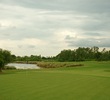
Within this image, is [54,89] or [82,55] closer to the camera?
[54,89]

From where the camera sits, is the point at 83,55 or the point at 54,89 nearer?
the point at 54,89

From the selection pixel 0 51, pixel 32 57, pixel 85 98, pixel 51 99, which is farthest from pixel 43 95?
pixel 32 57

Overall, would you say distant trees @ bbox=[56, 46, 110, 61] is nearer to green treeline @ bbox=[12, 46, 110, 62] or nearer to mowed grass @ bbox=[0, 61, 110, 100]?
green treeline @ bbox=[12, 46, 110, 62]

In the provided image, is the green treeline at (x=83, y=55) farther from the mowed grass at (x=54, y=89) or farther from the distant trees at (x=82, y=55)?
the mowed grass at (x=54, y=89)

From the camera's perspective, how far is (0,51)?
5562 cm

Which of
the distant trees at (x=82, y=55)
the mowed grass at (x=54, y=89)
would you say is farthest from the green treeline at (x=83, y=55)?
the mowed grass at (x=54, y=89)

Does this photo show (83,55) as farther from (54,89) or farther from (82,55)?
(54,89)

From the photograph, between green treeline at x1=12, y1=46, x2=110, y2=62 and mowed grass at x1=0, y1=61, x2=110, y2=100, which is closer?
mowed grass at x1=0, y1=61, x2=110, y2=100

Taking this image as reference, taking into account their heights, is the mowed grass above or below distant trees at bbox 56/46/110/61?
below

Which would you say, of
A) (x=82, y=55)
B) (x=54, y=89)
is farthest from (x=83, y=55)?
(x=54, y=89)

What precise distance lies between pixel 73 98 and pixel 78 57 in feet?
435

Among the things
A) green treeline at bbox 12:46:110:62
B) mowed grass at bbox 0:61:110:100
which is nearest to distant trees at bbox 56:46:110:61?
green treeline at bbox 12:46:110:62

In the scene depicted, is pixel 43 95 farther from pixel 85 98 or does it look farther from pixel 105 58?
pixel 105 58

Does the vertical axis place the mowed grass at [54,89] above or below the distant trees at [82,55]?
below
